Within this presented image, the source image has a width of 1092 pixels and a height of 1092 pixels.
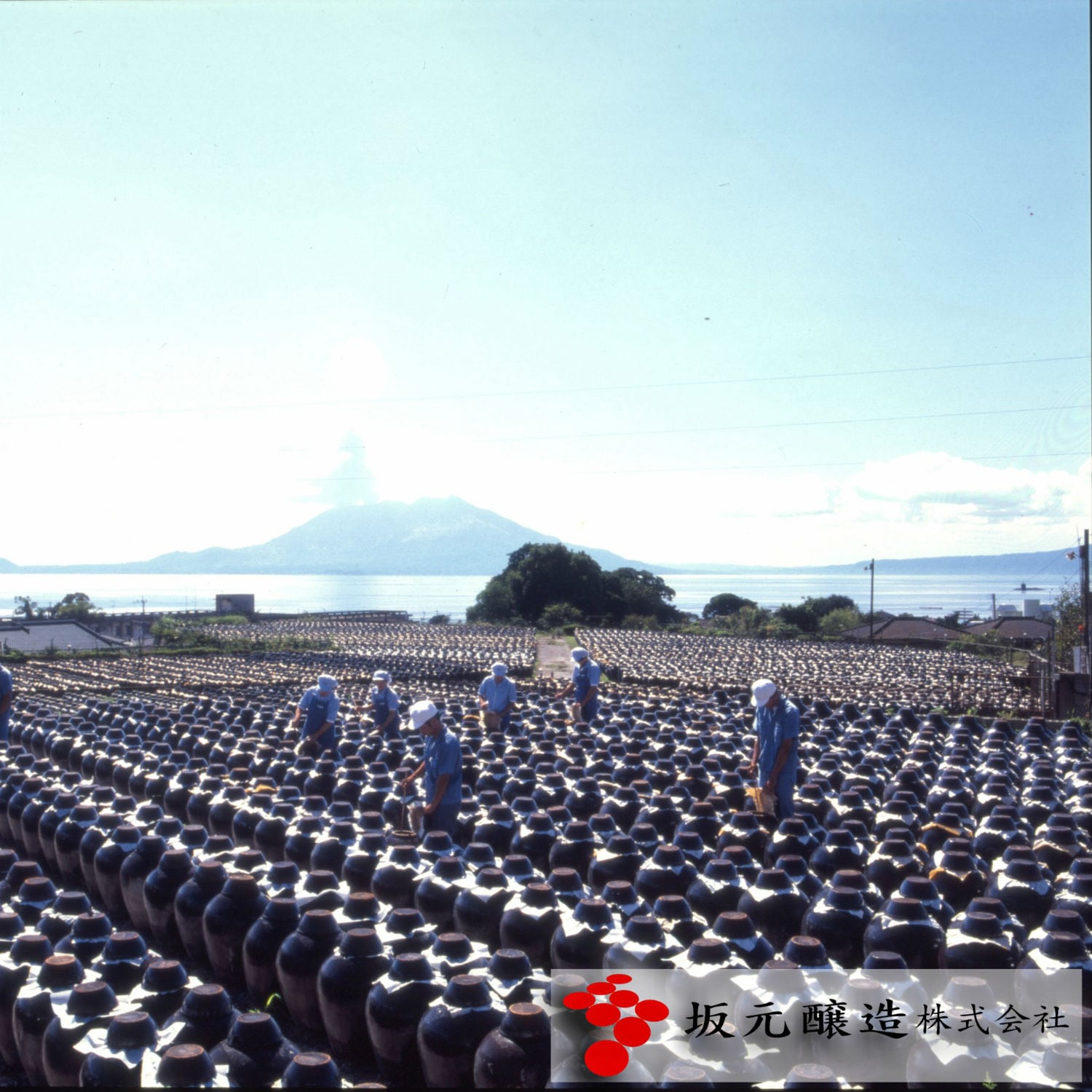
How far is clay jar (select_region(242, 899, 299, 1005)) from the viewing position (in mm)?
6801

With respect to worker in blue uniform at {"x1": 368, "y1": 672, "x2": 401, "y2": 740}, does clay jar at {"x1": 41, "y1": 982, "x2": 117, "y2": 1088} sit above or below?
below

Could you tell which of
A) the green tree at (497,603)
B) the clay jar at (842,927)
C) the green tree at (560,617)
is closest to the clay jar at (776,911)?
the clay jar at (842,927)

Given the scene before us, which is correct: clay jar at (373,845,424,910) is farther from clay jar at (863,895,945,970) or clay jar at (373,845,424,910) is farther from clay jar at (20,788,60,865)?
clay jar at (20,788,60,865)

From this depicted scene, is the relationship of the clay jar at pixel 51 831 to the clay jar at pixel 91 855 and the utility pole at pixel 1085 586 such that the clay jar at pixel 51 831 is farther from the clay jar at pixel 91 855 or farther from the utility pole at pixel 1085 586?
the utility pole at pixel 1085 586

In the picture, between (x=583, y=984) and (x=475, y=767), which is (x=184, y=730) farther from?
(x=583, y=984)

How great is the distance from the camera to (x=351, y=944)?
19.9 ft

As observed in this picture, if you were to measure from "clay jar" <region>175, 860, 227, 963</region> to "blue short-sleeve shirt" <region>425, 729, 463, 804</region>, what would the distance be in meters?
2.00

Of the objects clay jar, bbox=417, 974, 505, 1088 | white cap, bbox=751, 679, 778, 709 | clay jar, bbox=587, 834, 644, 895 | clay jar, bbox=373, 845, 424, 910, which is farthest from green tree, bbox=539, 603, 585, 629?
clay jar, bbox=417, 974, 505, 1088

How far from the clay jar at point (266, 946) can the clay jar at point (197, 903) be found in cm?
83

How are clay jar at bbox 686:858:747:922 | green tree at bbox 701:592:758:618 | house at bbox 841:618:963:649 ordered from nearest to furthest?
clay jar at bbox 686:858:747:922 < house at bbox 841:618:963:649 < green tree at bbox 701:592:758:618

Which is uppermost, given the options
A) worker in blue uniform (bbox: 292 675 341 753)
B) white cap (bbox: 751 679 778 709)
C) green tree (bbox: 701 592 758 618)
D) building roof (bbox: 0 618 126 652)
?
green tree (bbox: 701 592 758 618)

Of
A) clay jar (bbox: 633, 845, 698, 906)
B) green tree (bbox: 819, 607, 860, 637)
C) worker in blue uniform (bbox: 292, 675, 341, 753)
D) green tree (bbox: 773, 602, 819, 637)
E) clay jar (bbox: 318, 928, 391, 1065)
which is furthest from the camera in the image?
green tree (bbox: 773, 602, 819, 637)

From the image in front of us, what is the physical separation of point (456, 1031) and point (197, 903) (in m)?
3.18

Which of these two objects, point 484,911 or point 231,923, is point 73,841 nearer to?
point 231,923
